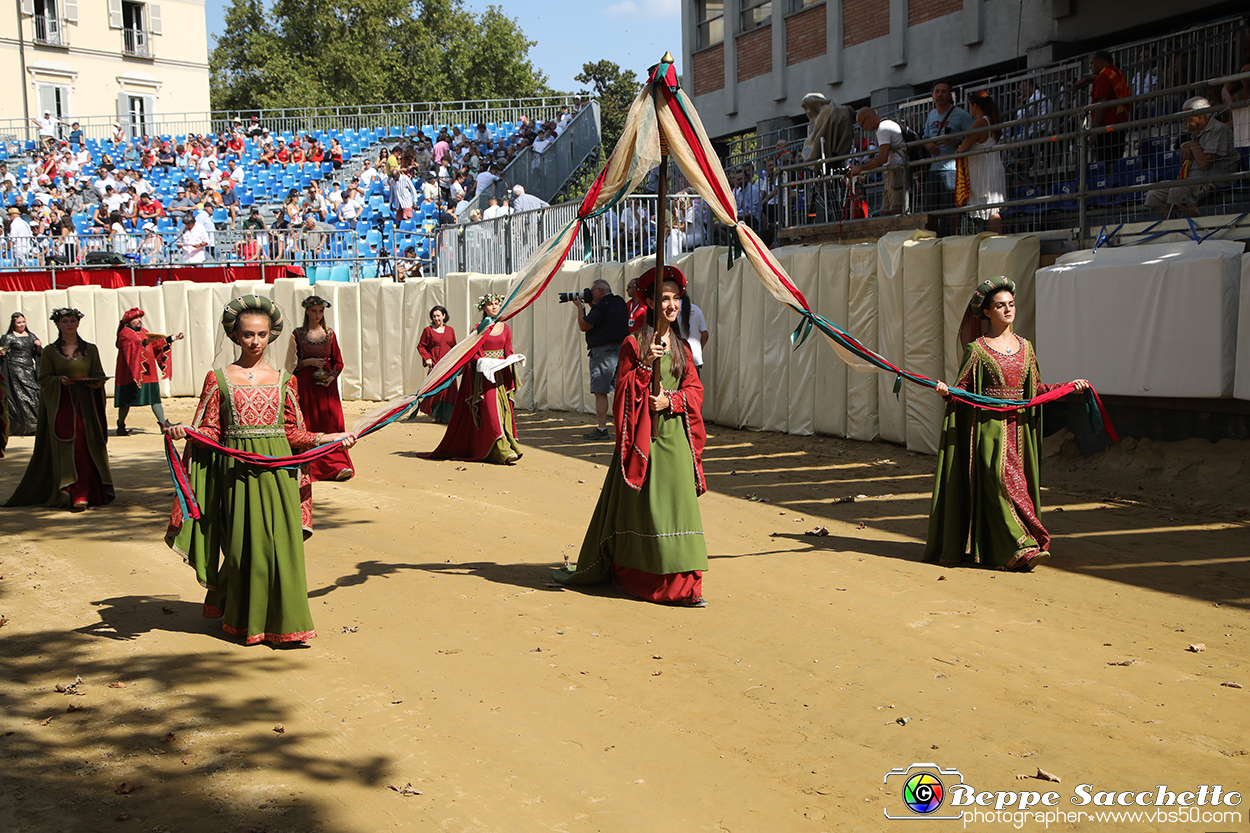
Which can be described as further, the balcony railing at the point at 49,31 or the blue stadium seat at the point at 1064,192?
the balcony railing at the point at 49,31

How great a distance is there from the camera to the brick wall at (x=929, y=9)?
17703 mm

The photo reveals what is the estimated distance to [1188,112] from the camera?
871 cm

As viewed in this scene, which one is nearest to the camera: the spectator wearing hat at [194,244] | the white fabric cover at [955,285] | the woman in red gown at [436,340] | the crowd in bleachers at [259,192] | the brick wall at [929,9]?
the white fabric cover at [955,285]

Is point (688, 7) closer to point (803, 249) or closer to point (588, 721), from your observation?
point (803, 249)

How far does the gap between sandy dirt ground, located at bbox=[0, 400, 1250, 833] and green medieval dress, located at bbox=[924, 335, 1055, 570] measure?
0.88 feet

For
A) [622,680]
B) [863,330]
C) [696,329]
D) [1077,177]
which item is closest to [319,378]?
[696,329]

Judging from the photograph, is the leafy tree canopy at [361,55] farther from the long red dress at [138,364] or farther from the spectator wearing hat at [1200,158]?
the spectator wearing hat at [1200,158]

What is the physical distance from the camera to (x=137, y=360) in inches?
567

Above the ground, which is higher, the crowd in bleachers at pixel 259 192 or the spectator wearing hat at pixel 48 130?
the spectator wearing hat at pixel 48 130

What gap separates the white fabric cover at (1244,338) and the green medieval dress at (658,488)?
4662 millimetres

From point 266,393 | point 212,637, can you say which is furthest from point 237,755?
point 266,393

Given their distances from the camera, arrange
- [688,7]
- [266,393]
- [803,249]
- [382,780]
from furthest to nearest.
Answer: [688,7]
[803,249]
[266,393]
[382,780]

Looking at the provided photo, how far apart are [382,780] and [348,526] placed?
512 centimetres

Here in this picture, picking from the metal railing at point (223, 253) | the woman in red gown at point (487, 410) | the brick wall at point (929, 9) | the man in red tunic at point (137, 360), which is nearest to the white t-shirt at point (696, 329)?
the woman in red gown at point (487, 410)
